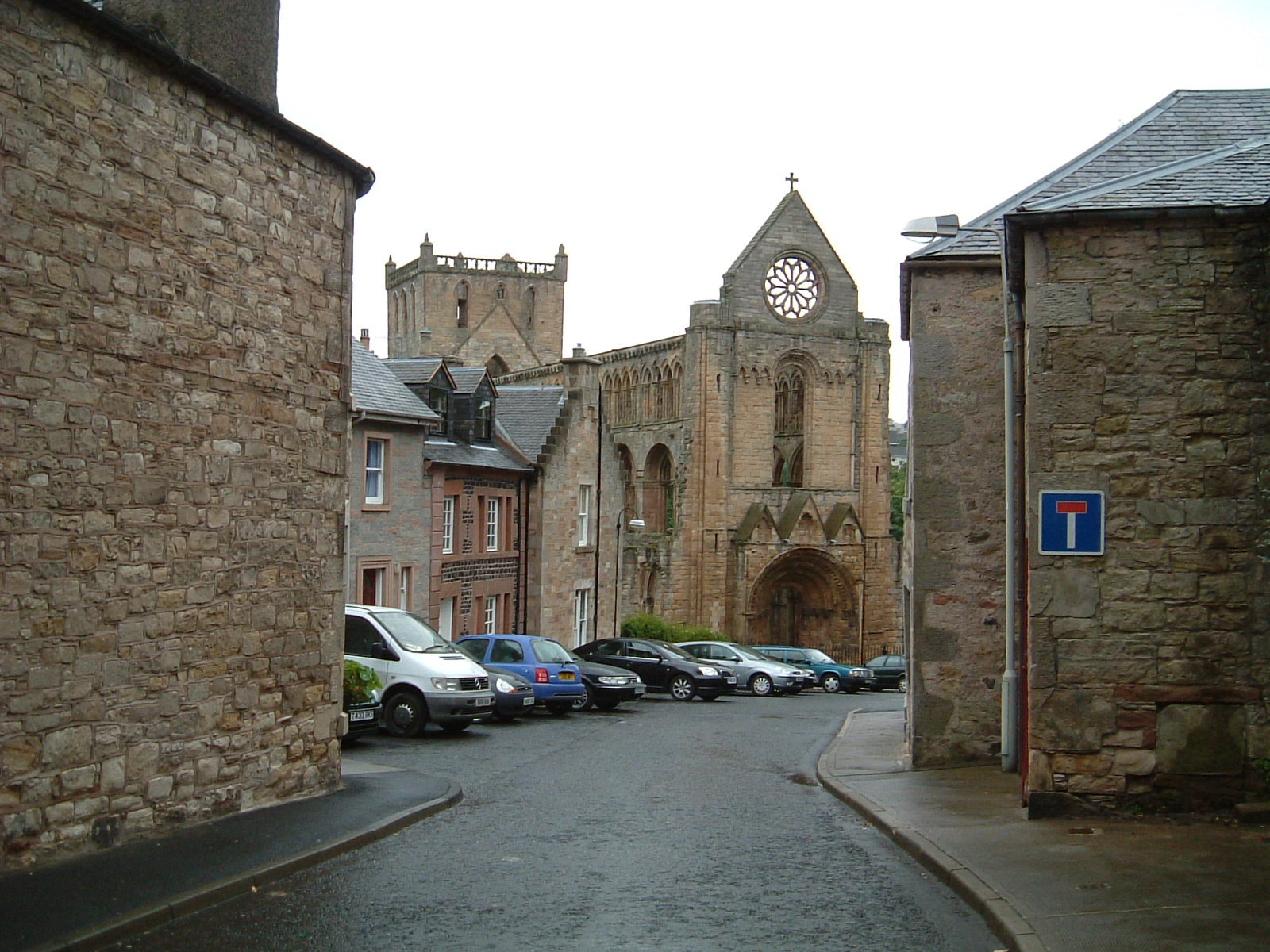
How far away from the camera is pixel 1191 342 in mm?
10258

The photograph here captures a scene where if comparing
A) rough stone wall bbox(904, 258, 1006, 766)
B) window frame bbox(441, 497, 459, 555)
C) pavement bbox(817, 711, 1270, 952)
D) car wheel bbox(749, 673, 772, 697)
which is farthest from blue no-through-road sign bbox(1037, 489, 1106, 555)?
car wheel bbox(749, 673, 772, 697)

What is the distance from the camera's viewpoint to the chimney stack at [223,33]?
10.7m

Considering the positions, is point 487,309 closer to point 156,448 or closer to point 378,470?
point 378,470

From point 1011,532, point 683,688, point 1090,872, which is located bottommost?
point 683,688

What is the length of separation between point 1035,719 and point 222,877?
6013 mm

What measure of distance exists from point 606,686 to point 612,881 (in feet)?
53.9

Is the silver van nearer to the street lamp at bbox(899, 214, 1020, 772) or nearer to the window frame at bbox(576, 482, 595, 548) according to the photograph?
the street lamp at bbox(899, 214, 1020, 772)

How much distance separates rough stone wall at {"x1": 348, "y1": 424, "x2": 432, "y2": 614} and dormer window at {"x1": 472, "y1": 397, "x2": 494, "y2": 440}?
4.69 m

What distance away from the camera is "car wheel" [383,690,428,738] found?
18.8m

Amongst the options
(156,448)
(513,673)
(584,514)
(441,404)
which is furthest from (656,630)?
(156,448)

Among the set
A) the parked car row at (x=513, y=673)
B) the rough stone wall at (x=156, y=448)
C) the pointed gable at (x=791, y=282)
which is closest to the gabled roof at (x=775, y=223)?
the pointed gable at (x=791, y=282)

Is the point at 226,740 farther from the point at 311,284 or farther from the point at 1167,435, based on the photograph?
the point at 1167,435

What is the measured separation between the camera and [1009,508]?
532 inches

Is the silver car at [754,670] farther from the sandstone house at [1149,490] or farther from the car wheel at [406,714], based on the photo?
the sandstone house at [1149,490]
